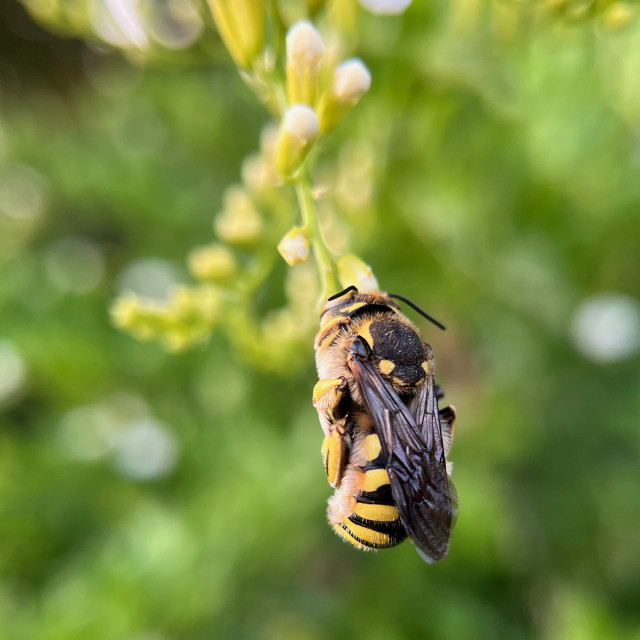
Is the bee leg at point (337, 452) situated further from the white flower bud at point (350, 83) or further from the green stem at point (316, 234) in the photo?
the white flower bud at point (350, 83)

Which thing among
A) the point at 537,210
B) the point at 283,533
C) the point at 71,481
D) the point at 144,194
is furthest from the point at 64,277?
the point at 537,210

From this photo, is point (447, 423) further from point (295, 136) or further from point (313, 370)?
point (313, 370)

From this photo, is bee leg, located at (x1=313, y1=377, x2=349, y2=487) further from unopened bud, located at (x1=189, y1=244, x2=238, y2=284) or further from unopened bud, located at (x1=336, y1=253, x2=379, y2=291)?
unopened bud, located at (x1=189, y1=244, x2=238, y2=284)

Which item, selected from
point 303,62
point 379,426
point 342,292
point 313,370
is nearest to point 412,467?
point 379,426

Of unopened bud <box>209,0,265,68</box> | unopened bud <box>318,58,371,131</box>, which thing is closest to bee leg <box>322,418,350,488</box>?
unopened bud <box>318,58,371,131</box>

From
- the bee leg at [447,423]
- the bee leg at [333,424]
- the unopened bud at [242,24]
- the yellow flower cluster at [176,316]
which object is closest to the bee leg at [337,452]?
the bee leg at [333,424]

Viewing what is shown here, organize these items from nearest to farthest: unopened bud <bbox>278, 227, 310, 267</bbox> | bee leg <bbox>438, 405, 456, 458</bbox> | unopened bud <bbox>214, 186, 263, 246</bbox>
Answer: unopened bud <bbox>278, 227, 310, 267</bbox> < bee leg <bbox>438, 405, 456, 458</bbox> < unopened bud <bbox>214, 186, 263, 246</bbox>

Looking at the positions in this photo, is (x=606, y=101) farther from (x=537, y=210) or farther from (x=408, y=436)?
A: (x=408, y=436)
